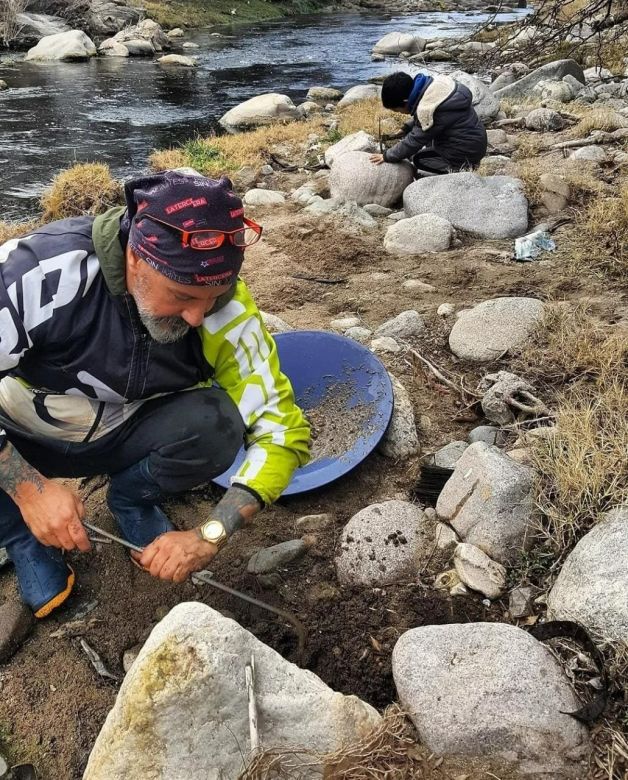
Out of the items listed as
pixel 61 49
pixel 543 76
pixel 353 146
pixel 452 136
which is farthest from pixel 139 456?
pixel 61 49

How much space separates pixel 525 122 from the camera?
9.27m

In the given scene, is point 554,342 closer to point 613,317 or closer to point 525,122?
point 613,317

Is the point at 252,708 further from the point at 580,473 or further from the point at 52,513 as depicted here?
the point at 580,473

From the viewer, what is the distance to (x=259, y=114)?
41.0 ft

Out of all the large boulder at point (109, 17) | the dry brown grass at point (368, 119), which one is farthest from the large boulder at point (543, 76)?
the large boulder at point (109, 17)

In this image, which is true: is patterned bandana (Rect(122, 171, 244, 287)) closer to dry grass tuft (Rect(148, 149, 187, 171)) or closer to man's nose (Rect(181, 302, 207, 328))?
man's nose (Rect(181, 302, 207, 328))

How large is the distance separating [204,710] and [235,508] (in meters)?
0.59

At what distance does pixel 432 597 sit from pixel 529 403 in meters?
1.19

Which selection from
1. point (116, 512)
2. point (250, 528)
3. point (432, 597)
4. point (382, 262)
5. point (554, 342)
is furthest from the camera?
point (382, 262)

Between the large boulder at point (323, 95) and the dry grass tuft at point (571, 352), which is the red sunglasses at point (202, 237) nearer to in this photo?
the dry grass tuft at point (571, 352)

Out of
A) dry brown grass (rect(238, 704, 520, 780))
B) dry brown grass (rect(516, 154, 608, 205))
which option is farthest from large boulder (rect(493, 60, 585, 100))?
dry brown grass (rect(238, 704, 520, 780))

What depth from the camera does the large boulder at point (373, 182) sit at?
22.2 feet

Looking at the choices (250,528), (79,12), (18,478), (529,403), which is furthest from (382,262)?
(79,12)

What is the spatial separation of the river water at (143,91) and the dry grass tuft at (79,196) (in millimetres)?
663
